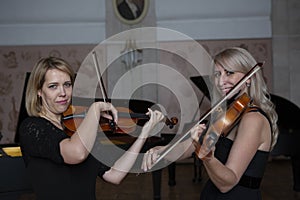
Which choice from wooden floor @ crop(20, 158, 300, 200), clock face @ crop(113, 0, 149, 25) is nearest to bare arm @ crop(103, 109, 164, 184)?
wooden floor @ crop(20, 158, 300, 200)

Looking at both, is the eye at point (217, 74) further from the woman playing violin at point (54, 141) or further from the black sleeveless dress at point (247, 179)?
the woman playing violin at point (54, 141)

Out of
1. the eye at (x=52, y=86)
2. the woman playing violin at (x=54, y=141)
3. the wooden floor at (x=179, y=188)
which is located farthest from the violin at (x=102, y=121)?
the wooden floor at (x=179, y=188)

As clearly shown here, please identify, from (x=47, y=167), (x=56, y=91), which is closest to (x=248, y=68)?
(x=56, y=91)

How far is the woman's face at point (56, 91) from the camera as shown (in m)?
1.69

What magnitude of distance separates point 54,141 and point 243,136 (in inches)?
28.7

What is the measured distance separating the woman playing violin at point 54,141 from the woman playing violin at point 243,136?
239mm

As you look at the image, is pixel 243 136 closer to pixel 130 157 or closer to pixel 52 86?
pixel 130 157

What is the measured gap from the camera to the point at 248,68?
5.87 feet

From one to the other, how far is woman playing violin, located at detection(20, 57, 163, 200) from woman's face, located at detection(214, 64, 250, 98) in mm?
318

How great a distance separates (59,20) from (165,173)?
3.14 meters

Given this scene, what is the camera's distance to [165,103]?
707cm

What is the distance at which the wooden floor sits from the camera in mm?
4602

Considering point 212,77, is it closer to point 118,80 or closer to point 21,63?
point 118,80

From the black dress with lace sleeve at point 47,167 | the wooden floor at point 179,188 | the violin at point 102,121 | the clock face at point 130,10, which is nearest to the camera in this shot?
the black dress with lace sleeve at point 47,167
